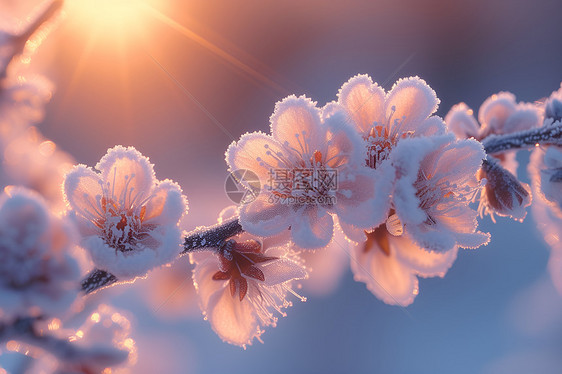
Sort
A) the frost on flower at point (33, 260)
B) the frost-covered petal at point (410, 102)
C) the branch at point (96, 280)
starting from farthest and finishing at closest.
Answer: the frost-covered petal at point (410, 102), the branch at point (96, 280), the frost on flower at point (33, 260)

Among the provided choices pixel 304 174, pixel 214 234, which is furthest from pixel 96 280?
pixel 304 174

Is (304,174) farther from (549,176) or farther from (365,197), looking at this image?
(549,176)

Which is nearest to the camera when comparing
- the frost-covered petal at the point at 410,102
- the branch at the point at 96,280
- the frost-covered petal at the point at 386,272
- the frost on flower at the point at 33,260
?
the frost on flower at the point at 33,260

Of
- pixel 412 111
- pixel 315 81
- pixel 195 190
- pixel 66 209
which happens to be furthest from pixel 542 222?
pixel 315 81

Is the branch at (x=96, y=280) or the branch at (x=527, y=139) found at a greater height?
the branch at (x=527, y=139)

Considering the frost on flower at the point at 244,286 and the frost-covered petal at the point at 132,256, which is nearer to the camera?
the frost-covered petal at the point at 132,256

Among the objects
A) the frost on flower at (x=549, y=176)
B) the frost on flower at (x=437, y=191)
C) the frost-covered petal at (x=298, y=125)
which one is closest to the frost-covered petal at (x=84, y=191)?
the frost-covered petal at (x=298, y=125)

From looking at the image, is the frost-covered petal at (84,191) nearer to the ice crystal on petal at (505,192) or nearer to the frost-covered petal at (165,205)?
the frost-covered petal at (165,205)

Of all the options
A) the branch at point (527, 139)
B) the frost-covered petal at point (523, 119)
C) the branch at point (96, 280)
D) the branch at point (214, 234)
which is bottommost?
the branch at point (96, 280)
